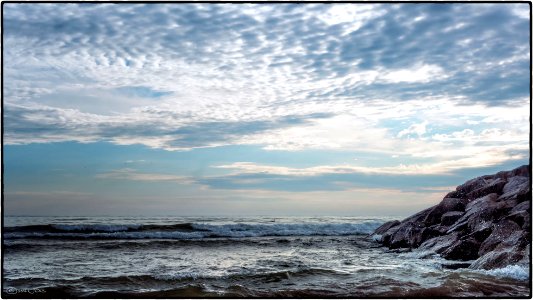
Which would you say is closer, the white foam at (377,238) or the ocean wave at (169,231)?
the white foam at (377,238)

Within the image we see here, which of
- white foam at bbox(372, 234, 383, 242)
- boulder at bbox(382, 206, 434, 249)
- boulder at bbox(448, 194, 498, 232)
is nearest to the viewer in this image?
boulder at bbox(448, 194, 498, 232)

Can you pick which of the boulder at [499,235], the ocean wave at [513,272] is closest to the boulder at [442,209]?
the boulder at [499,235]

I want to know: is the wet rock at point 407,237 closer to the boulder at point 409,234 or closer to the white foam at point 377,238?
the boulder at point 409,234

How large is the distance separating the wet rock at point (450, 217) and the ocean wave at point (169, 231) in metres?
13.5

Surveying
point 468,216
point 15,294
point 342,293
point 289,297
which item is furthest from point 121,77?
point 468,216

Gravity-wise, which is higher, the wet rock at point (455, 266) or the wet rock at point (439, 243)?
the wet rock at point (439, 243)

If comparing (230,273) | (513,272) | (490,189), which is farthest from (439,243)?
(230,273)

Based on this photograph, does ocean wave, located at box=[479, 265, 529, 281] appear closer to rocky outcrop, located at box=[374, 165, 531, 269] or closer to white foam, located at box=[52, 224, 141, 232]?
rocky outcrop, located at box=[374, 165, 531, 269]

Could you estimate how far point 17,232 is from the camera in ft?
80.0

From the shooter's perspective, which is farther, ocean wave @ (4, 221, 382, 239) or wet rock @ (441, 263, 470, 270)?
ocean wave @ (4, 221, 382, 239)

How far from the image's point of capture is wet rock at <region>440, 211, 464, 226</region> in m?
16.6

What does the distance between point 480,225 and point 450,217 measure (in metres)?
3.00

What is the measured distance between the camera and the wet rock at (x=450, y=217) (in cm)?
1658

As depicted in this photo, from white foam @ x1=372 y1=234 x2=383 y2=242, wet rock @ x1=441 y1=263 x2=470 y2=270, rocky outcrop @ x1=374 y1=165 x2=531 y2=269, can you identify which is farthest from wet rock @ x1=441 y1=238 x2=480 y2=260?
white foam @ x1=372 y1=234 x2=383 y2=242
